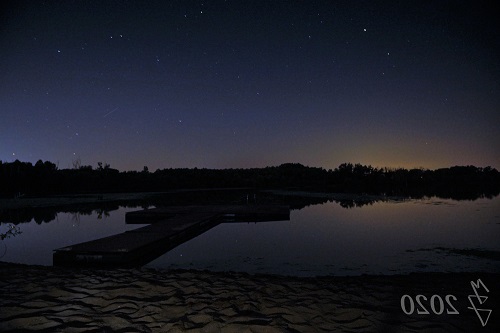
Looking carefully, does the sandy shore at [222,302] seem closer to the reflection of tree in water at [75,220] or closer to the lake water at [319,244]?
the lake water at [319,244]

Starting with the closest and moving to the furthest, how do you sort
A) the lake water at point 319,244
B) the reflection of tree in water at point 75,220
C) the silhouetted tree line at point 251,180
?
the lake water at point 319,244
the reflection of tree in water at point 75,220
the silhouetted tree line at point 251,180

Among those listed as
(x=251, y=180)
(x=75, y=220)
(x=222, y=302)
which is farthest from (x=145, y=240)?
(x=251, y=180)

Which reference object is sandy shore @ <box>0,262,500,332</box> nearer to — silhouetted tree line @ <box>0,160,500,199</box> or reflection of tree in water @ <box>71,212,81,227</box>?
reflection of tree in water @ <box>71,212,81,227</box>

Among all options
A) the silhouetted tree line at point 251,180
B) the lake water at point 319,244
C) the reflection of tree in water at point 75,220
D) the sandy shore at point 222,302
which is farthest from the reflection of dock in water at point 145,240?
the silhouetted tree line at point 251,180

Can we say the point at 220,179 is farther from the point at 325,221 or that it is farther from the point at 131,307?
the point at 131,307

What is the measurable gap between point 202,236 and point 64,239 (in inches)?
195

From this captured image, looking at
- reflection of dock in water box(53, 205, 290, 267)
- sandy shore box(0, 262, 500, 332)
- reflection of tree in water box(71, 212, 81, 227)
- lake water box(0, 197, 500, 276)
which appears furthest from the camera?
reflection of tree in water box(71, 212, 81, 227)

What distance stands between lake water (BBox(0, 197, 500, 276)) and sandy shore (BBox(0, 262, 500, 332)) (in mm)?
1741

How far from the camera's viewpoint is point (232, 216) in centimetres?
1617

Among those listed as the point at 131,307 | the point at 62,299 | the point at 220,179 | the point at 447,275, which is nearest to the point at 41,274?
the point at 62,299

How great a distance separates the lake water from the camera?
753 centimetres

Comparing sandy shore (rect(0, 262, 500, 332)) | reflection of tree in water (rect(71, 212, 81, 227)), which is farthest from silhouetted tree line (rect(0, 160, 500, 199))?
sandy shore (rect(0, 262, 500, 332))

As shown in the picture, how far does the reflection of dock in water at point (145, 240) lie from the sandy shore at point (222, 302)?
1.12m

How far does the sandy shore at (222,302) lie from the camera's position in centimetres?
354
